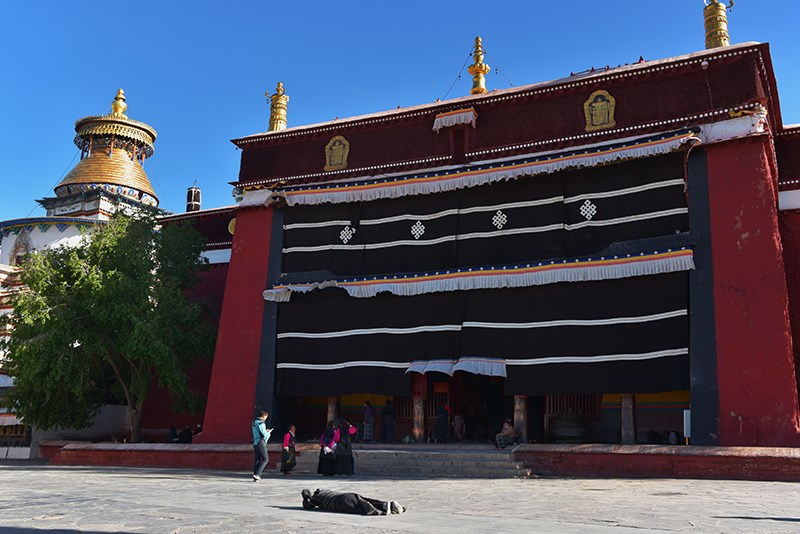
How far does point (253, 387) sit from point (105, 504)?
956 cm

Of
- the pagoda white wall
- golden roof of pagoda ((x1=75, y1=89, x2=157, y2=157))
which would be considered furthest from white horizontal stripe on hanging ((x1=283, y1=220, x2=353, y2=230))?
golden roof of pagoda ((x1=75, y1=89, x2=157, y2=157))

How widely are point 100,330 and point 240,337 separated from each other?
349 cm

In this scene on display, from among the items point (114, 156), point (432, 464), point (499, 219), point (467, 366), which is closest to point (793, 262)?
point (499, 219)

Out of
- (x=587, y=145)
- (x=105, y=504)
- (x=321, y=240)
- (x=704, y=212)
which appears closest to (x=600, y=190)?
(x=587, y=145)

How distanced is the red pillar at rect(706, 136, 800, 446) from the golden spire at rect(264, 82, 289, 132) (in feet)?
36.9

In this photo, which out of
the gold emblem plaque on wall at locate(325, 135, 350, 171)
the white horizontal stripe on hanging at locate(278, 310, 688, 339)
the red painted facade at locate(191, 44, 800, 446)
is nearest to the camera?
the red painted facade at locate(191, 44, 800, 446)

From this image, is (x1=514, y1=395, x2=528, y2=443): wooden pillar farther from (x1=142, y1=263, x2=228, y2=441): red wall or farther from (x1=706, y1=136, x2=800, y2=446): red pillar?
(x1=142, y1=263, x2=228, y2=441): red wall

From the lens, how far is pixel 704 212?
46.3ft

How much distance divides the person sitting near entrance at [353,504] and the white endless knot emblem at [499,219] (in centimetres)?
970

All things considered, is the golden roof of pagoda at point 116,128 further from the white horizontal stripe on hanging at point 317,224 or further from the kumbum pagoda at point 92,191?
the white horizontal stripe on hanging at point 317,224

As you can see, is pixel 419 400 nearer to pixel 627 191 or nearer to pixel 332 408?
pixel 332 408

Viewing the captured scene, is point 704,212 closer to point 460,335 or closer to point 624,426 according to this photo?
point 624,426

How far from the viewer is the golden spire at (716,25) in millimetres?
15992

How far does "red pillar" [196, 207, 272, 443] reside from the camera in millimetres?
17406
